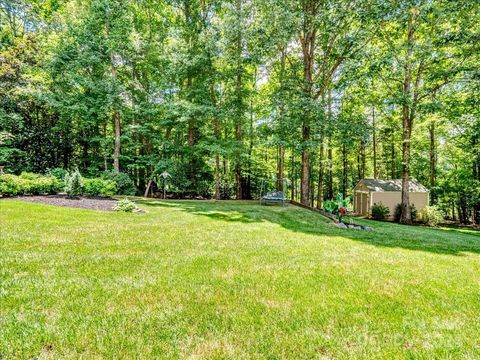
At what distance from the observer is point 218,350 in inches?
83.4

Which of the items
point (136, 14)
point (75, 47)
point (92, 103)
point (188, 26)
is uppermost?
point (136, 14)

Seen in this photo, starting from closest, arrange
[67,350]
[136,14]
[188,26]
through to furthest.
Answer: [67,350], [188,26], [136,14]

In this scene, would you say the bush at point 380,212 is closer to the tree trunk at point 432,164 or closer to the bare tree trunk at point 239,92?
the tree trunk at point 432,164

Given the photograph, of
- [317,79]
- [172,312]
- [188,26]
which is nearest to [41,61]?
[188,26]

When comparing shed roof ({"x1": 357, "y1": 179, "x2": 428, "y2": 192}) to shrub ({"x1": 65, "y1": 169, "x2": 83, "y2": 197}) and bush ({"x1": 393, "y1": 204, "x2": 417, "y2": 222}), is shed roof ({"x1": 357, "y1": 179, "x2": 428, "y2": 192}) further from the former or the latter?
shrub ({"x1": 65, "y1": 169, "x2": 83, "y2": 197})

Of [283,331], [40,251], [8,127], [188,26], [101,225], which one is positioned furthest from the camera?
[188,26]

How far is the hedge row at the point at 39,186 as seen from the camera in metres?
10.3

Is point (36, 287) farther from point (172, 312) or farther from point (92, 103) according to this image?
point (92, 103)

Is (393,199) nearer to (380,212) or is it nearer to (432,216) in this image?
(380,212)

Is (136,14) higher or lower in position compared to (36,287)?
Result: higher

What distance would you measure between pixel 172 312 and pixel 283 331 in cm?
112

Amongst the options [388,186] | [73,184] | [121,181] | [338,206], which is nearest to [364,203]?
[388,186]

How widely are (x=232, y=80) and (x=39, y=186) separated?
41.3 ft

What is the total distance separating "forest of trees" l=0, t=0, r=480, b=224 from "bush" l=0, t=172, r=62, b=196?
241 centimetres
